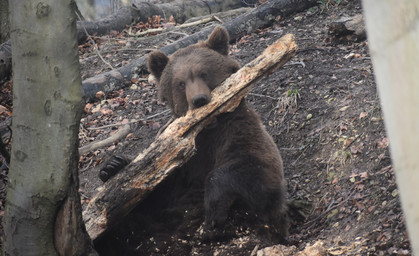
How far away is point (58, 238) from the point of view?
149 inches

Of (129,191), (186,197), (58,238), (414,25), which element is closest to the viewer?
(414,25)

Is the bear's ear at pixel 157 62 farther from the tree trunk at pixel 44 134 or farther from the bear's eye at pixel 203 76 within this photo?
the tree trunk at pixel 44 134

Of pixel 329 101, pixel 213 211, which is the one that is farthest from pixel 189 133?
pixel 329 101

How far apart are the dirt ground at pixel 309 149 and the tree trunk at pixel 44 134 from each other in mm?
1220

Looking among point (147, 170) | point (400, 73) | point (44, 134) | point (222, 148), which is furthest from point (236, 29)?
point (400, 73)

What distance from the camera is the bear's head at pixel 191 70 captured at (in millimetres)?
5676

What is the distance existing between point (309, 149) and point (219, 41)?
5.66ft

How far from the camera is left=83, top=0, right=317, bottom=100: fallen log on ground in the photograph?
373 inches

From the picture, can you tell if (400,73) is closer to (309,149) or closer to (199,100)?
(199,100)

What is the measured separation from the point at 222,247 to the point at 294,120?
2.80 meters

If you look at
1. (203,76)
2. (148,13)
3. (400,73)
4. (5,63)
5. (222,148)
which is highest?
(400,73)

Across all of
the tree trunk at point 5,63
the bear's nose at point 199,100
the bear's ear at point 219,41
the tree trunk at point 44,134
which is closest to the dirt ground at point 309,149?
the tree trunk at point 5,63

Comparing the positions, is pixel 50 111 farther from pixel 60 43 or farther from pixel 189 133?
pixel 189 133

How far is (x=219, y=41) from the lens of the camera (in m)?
6.11
